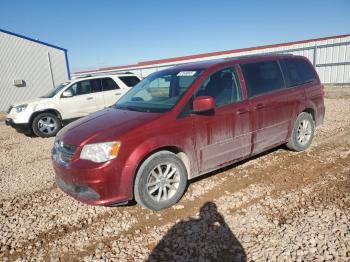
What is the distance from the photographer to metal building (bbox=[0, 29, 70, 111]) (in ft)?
57.4

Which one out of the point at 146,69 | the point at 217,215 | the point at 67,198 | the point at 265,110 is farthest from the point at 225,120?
the point at 146,69

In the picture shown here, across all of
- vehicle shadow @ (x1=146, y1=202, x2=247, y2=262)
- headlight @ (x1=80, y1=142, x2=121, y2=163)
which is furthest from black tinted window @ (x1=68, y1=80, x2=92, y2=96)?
vehicle shadow @ (x1=146, y1=202, x2=247, y2=262)

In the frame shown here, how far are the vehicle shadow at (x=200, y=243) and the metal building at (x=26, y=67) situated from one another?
58.4ft

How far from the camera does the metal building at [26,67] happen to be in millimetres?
17497

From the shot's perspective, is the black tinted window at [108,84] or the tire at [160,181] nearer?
the tire at [160,181]

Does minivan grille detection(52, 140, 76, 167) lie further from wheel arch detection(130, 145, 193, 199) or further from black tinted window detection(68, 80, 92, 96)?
black tinted window detection(68, 80, 92, 96)

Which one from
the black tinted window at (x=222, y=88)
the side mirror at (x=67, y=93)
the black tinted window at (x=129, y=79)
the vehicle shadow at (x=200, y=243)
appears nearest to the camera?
the vehicle shadow at (x=200, y=243)

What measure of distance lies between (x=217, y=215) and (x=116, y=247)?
128cm

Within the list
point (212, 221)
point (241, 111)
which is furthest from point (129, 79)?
point (212, 221)

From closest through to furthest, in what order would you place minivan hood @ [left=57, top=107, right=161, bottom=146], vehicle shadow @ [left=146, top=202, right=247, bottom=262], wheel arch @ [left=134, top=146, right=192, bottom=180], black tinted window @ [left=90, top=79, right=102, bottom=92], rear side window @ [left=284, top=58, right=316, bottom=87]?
vehicle shadow @ [left=146, top=202, right=247, bottom=262] → minivan hood @ [left=57, top=107, right=161, bottom=146] → wheel arch @ [left=134, top=146, right=192, bottom=180] → rear side window @ [left=284, top=58, right=316, bottom=87] → black tinted window @ [left=90, top=79, right=102, bottom=92]

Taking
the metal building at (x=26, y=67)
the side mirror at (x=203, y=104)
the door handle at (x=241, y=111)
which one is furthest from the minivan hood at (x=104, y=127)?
the metal building at (x=26, y=67)

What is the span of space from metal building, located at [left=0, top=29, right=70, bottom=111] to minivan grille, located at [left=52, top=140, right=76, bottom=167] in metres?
16.2

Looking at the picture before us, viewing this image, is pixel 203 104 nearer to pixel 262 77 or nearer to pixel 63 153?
pixel 262 77

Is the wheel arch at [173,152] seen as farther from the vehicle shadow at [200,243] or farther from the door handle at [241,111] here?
the door handle at [241,111]
